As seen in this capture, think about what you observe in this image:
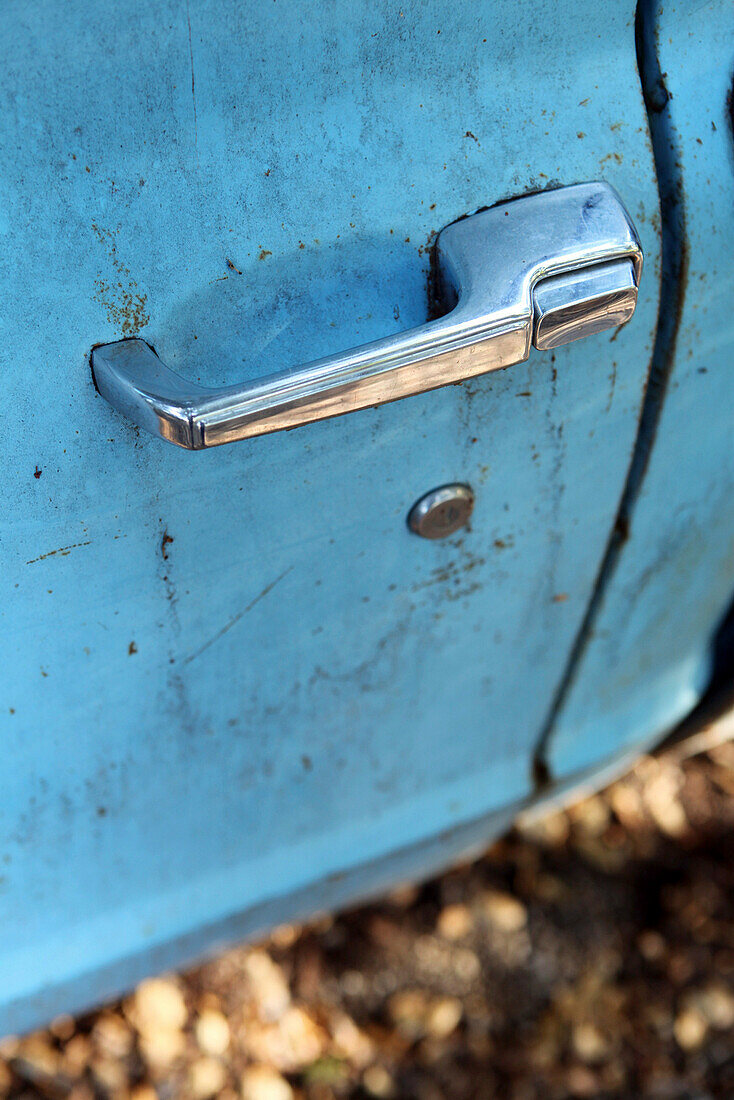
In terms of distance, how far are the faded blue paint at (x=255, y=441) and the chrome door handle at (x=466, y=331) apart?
0.03m

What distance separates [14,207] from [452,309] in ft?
1.04

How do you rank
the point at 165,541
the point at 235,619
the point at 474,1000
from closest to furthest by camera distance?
the point at 165,541
the point at 235,619
the point at 474,1000

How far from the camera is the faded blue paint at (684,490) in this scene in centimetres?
80

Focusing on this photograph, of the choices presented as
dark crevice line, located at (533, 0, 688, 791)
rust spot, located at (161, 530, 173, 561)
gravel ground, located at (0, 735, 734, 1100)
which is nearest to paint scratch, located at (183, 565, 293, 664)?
rust spot, located at (161, 530, 173, 561)

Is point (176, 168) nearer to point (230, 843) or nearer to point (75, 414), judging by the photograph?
point (75, 414)

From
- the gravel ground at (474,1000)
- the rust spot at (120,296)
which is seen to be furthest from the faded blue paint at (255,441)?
the gravel ground at (474,1000)

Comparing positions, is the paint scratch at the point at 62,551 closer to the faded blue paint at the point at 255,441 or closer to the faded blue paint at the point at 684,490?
the faded blue paint at the point at 255,441

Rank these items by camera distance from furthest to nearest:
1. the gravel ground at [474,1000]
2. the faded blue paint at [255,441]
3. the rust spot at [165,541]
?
the gravel ground at [474,1000] < the rust spot at [165,541] < the faded blue paint at [255,441]

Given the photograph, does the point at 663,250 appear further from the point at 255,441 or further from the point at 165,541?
the point at 165,541

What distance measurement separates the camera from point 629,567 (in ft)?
3.70

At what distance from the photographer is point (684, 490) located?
1062 millimetres

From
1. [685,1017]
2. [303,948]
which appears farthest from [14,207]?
Result: [685,1017]

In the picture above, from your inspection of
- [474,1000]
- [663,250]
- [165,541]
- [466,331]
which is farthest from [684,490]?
[474,1000]

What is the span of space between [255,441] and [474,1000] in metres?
1.35
